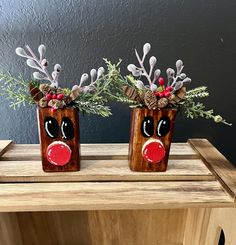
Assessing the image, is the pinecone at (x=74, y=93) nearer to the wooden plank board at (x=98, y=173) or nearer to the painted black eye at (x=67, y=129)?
the painted black eye at (x=67, y=129)

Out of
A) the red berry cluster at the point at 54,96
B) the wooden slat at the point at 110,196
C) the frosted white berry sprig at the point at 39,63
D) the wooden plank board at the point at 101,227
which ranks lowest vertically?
the wooden plank board at the point at 101,227

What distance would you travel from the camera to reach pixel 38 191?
0.55 metres

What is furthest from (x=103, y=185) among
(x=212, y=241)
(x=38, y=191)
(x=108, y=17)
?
(x=108, y=17)

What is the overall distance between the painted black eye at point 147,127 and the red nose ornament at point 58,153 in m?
0.19

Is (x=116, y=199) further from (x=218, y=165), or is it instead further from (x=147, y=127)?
(x=218, y=165)

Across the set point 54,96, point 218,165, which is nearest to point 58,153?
point 54,96

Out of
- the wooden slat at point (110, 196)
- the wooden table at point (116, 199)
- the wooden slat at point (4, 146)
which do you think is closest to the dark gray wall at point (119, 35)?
the wooden slat at point (4, 146)

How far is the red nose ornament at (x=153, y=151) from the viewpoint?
61 centimetres

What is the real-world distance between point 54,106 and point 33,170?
180mm

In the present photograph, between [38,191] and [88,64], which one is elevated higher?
[88,64]

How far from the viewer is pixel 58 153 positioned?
0.60 metres

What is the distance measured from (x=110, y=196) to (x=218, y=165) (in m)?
0.32

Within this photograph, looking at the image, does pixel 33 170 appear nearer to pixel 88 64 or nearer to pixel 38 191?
pixel 38 191

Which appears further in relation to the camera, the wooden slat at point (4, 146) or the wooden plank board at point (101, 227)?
the wooden plank board at point (101, 227)
